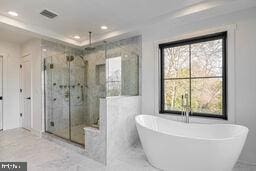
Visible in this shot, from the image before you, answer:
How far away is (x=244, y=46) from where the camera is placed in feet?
8.07

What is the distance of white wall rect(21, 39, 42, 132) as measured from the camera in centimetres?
397

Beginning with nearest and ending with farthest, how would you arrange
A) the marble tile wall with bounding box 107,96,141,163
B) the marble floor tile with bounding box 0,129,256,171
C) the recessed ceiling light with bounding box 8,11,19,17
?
the marble floor tile with bounding box 0,129,256,171 → the marble tile wall with bounding box 107,96,141,163 → the recessed ceiling light with bounding box 8,11,19,17

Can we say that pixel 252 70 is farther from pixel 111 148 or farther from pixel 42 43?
pixel 42 43

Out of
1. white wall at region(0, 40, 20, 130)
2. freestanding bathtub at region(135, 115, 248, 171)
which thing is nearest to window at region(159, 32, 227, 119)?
freestanding bathtub at region(135, 115, 248, 171)

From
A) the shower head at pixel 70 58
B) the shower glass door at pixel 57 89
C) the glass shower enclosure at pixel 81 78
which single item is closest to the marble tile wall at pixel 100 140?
the glass shower enclosure at pixel 81 78

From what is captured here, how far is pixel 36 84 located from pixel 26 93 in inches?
27.4

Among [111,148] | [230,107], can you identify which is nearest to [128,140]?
[111,148]

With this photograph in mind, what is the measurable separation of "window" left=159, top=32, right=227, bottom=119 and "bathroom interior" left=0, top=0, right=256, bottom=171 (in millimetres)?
18

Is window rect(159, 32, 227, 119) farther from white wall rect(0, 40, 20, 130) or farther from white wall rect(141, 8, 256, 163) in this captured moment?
white wall rect(0, 40, 20, 130)

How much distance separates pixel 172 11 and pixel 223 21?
0.88 metres

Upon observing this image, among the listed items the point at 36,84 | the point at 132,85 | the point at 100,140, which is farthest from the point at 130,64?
the point at 36,84

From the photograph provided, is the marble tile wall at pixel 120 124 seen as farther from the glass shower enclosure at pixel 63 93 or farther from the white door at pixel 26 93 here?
the white door at pixel 26 93

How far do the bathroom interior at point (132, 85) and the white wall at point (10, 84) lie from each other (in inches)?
1.1

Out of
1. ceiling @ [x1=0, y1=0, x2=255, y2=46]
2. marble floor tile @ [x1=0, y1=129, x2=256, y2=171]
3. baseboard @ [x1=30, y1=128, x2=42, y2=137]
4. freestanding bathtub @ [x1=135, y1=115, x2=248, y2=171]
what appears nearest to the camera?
freestanding bathtub @ [x1=135, y1=115, x2=248, y2=171]
